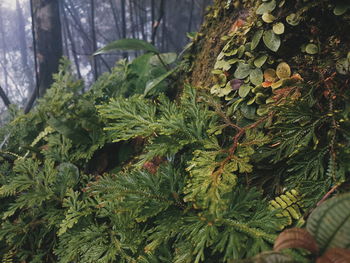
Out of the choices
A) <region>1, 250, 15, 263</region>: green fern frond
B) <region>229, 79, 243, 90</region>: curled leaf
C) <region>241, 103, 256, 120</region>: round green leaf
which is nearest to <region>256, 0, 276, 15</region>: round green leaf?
<region>229, 79, 243, 90</region>: curled leaf

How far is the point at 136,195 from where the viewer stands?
0.84 meters

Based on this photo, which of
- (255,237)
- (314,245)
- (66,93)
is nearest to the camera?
(314,245)

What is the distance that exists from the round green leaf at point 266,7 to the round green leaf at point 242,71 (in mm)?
227

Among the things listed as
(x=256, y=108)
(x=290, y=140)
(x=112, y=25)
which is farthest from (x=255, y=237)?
(x=112, y=25)

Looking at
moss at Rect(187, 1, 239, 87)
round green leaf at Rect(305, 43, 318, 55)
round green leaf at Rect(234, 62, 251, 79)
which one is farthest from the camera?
moss at Rect(187, 1, 239, 87)

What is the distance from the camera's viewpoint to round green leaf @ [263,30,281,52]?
3.39 ft

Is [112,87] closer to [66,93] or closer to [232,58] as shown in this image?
[66,93]

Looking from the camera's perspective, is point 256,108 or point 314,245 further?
point 256,108

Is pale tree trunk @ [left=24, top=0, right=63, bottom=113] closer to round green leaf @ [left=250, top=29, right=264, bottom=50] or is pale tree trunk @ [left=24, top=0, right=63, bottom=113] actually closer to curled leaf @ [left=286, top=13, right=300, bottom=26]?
round green leaf @ [left=250, top=29, right=264, bottom=50]

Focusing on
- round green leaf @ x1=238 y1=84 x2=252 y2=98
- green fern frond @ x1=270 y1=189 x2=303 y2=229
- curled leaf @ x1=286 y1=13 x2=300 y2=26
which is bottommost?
green fern frond @ x1=270 y1=189 x2=303 y2=229

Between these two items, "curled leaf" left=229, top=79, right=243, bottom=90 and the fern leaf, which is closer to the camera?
the fern leaf

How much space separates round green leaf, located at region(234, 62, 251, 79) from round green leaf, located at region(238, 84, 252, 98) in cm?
5

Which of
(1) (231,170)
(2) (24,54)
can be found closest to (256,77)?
(1) (231,170)

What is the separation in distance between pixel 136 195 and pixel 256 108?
1.93 feet
